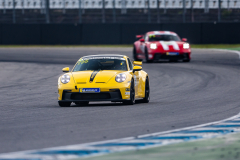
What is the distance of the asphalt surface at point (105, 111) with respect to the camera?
682 cm

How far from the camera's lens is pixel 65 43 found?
38.5 metres

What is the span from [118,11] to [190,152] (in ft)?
110

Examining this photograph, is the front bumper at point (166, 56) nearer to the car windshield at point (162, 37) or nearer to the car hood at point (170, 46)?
the car hood at point (170, 46)

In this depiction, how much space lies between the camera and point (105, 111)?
9445 millimetres

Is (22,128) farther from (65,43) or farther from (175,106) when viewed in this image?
(65,43)

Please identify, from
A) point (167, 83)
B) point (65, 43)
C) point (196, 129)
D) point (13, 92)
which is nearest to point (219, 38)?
point (65, 43)

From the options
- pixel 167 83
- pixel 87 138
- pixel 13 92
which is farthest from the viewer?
pixel 167 83

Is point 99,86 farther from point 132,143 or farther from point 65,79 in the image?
point 132,143

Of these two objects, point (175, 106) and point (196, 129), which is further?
point (175, 106)

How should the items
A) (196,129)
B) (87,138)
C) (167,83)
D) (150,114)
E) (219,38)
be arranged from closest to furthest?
(87,138) → (196,129) → (150,114) → (167,83) → (219,38)

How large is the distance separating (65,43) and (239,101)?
1117 inches

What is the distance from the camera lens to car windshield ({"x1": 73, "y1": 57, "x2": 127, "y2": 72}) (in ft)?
36.1

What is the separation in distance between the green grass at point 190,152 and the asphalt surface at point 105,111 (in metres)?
0.92

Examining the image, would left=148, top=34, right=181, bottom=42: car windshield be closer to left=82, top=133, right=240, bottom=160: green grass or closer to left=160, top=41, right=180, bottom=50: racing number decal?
left=160, top=41, right=180, bottom=50: racing number decal
